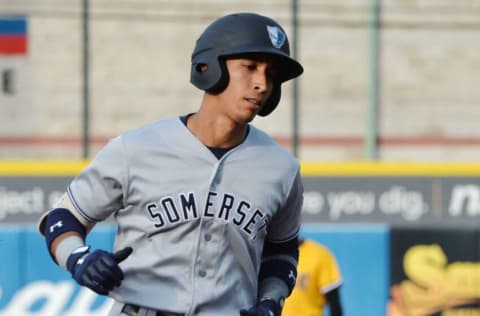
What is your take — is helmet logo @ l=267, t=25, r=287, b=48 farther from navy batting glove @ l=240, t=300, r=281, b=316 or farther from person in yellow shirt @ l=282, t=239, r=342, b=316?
person in yellow shirt @ l=282, t=239, r=342, b=316

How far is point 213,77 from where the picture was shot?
136 inches

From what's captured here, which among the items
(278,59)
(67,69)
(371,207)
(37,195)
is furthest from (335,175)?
(278,59)

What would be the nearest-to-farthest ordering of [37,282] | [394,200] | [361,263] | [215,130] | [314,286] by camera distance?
1. [215,130]
2. [314,286]
3. [37,282]
4. [361,263]
5. [394,200]

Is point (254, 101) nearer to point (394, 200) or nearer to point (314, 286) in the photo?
point (314, 286)

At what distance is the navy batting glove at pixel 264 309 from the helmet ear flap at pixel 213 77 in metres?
0.58

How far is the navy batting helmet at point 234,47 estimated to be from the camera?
3432 mm

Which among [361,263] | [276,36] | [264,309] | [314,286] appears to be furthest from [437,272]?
[276,36]

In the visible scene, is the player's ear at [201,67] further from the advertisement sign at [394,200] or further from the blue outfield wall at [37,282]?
the advertisement sign at [394,200]

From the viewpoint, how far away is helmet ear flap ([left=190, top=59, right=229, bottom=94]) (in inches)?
135

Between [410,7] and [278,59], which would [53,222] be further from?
[410,7]

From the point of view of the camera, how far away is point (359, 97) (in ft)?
51.7

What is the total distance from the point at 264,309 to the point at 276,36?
727 millimetres

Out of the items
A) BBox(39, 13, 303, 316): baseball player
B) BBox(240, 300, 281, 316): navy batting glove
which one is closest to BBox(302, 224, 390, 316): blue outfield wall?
BBox(240, 300, 281, 316): navy batting glove

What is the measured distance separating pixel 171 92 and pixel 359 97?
227 centimetres
